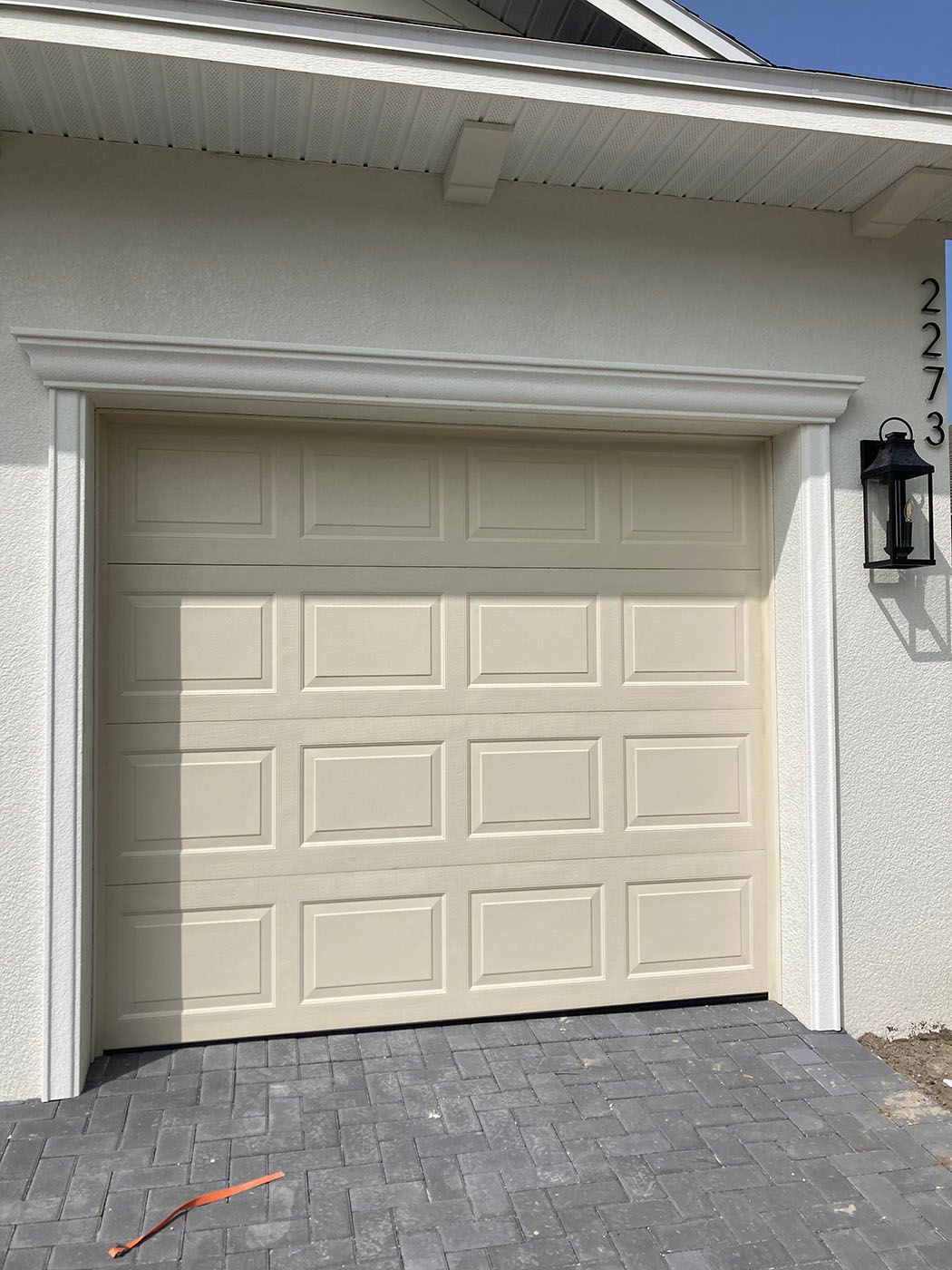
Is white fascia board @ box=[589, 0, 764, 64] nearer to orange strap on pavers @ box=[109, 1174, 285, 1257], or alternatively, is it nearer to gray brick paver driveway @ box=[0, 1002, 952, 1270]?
gray brick paver driveway @ box=[0, 1002, 952, 1270]

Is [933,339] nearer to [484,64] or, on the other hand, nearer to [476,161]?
[476,161]

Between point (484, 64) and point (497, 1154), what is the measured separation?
321 centimetres

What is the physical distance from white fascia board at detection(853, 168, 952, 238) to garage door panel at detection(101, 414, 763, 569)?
93cm

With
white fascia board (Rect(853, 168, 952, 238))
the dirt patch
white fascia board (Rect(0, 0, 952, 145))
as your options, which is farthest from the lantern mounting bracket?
the dirt patch

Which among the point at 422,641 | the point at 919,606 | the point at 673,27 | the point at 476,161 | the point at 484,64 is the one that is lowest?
the point at 422,641

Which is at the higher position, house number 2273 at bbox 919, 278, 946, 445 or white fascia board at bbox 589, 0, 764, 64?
white fascia board at bbox 589, 0, 764, 64

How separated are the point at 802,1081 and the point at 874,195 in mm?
3186

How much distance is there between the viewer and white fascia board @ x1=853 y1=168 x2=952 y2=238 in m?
3.27

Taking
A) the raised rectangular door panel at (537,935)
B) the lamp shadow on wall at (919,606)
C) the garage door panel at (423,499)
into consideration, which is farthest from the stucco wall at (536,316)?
the raised rectangular door panel at (537,935)

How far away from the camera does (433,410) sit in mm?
3312

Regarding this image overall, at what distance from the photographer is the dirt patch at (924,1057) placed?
3115mm

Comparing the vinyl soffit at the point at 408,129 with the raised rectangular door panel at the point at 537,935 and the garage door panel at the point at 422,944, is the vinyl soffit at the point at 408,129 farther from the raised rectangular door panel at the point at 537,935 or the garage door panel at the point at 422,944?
the raised rectangular door panel at the point at 537,935

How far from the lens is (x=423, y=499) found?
3.52 metres

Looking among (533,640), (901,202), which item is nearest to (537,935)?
(533,640)
